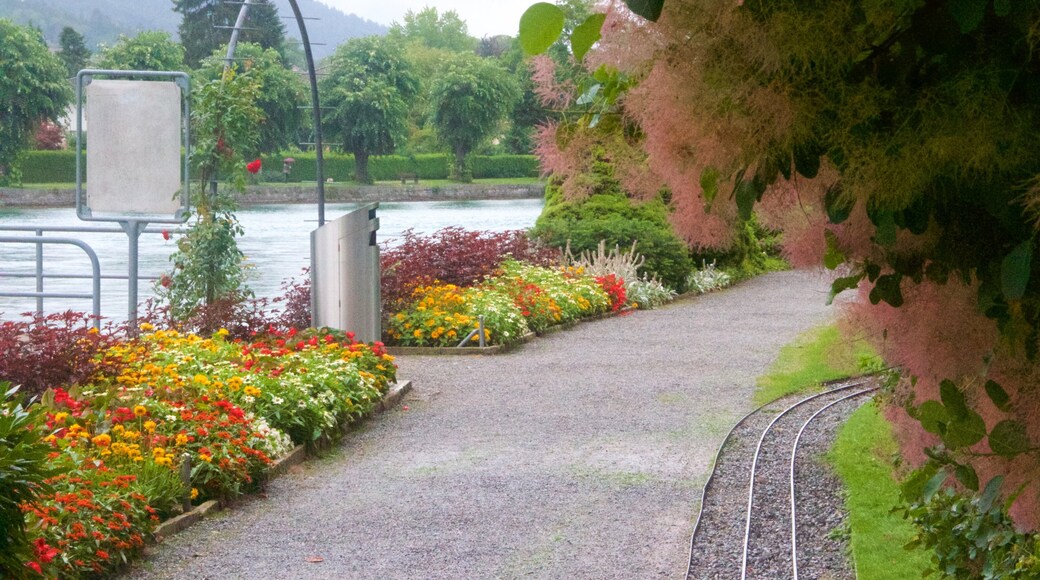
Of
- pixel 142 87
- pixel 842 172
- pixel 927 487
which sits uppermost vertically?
pixel 142 87

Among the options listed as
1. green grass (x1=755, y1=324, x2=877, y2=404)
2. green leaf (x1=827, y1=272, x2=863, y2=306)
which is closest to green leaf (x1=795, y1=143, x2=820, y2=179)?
green leaf (x1=827, y1=272, x2=863, y2=306)

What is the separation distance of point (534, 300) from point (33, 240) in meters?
6.00

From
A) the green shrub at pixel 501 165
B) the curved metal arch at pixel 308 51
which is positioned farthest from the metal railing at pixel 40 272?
the green shrub at pixel 501 165

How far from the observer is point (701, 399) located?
962 cm

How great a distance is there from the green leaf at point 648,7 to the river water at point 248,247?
10.4m

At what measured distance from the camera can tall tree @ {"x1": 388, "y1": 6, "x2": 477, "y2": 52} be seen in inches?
4400

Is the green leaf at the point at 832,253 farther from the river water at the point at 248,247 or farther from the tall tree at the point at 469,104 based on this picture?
the tall tree at the point at 469,104

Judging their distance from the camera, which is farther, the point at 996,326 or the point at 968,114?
the point at 996,326

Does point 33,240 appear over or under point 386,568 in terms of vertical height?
over

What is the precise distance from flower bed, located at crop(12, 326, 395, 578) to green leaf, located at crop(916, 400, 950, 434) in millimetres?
2782

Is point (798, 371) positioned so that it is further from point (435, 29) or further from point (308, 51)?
point (435, 29)

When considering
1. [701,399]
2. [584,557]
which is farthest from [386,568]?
[701,399]

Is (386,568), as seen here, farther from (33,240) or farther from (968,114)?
(33,240)

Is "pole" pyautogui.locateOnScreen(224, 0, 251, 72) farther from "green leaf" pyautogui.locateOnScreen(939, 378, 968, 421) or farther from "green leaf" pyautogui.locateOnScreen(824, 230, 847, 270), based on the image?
"green leaf" pyautogui.locateOnScreen(939, 378, 968, 421)
